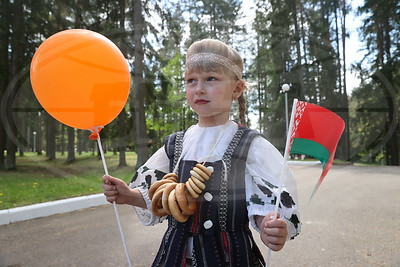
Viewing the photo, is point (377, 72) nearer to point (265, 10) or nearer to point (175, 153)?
point (265, 10)

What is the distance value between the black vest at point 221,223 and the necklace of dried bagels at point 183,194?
6 cm

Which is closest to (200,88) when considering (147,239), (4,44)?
(147,239)

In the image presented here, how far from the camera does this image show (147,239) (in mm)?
3502

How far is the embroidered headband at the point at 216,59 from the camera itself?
1.29 meters

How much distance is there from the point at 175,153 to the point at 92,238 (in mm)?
2658

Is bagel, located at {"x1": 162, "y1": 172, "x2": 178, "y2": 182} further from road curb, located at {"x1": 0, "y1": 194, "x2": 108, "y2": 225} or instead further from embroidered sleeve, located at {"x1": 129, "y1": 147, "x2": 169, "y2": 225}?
road curb, located at {"x1": 0, "y1": 194, "x2": 108, "y2": 225}

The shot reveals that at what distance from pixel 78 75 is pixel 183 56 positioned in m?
10.7

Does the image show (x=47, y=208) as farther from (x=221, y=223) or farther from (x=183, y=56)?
(x=183, y=56)

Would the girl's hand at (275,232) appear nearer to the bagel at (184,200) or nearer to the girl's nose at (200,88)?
the bagel at (184,200)

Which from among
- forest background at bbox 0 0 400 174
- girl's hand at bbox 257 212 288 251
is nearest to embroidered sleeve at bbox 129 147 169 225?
girl's hand at bbox 257 212 288 251

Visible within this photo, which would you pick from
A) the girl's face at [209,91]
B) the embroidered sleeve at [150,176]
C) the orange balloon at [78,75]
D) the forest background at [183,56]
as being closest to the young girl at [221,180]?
the girl's face at [209,91]

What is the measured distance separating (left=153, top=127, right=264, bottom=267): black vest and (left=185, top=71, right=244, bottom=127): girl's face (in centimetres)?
17

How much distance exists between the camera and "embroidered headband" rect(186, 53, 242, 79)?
1.29 metres

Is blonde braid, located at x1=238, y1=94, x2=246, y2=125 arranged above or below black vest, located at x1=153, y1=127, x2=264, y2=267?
above
